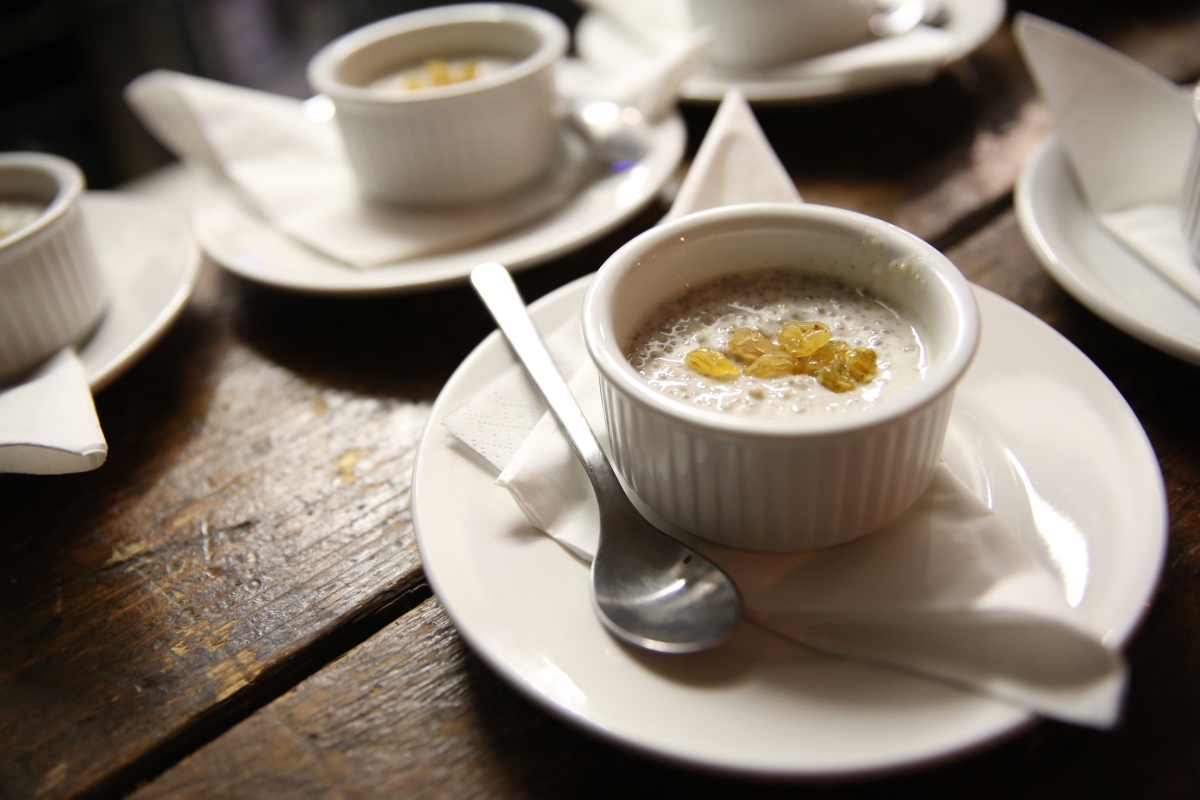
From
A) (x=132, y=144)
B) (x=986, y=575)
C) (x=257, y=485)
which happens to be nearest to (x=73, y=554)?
(x=257, y=485)

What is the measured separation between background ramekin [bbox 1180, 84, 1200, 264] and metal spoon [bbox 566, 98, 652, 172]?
2.32ft

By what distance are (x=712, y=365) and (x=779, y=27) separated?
0.97 m

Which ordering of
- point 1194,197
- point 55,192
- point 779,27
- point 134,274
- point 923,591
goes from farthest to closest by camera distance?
point 779,27
point 134,274
point 55,192
point 1194,197
point 923,591

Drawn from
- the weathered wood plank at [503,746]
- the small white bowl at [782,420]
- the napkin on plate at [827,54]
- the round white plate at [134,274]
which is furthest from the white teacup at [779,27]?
the weathered wood plank at [503,746]

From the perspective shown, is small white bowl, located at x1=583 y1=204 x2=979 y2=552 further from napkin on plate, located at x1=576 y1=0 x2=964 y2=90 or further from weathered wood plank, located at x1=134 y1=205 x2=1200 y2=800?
napkin on plate, located at x1=576 y1=0 x2=964 y2=90

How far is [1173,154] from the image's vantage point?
3.86ft

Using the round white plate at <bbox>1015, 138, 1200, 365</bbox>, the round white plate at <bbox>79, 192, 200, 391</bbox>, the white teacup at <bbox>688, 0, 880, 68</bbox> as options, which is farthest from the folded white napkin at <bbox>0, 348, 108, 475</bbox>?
the white teacup at <bbox>688, 0, 880, 68</bbox>

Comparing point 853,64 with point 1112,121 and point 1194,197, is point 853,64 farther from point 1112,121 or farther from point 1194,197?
point 1194,197

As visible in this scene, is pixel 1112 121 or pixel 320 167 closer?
pixel 1112 121

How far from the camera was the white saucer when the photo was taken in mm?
1462

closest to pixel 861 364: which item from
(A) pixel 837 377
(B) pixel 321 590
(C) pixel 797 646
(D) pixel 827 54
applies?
(A) pixel 837 377

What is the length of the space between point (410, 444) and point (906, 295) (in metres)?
0.54

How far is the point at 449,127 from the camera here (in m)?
1.30

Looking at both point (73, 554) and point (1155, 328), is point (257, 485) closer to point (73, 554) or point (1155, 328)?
point (73, 554)
